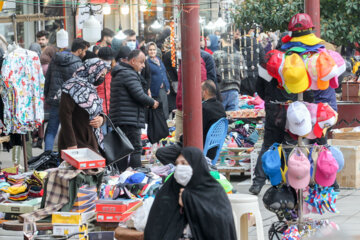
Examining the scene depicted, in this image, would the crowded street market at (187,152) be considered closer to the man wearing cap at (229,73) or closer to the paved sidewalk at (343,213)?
the paved sidewalk at (343,213)

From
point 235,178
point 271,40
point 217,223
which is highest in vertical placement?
point 271,40

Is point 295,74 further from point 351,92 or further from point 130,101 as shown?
point 351,92

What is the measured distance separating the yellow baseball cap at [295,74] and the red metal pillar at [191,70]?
765mm

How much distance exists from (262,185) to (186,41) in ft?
11.6

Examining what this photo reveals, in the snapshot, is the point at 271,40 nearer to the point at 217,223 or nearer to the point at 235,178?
the point at 235,178

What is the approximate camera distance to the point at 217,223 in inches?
229

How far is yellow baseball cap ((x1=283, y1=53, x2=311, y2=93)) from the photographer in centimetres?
683

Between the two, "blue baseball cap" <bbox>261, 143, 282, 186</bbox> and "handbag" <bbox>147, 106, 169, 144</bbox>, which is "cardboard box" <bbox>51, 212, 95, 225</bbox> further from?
"handbag" <bbox>147, 106, 169, 144</bbox>

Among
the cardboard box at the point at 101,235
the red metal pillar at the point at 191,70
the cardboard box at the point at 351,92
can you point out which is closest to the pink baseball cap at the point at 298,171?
the red metal pillar at the point at 191,70

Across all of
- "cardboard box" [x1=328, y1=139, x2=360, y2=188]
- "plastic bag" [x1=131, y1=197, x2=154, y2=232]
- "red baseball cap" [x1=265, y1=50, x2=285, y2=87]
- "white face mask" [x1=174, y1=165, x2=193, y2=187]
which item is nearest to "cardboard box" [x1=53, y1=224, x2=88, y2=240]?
"plastic bag" [x1=131, y1=197, x2=154, y2=232]

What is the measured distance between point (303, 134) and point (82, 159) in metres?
1.99

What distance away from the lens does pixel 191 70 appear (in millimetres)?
7000

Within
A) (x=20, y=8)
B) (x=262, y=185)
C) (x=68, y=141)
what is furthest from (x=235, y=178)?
(x=20, y=8)

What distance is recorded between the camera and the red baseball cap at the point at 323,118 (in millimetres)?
7098
